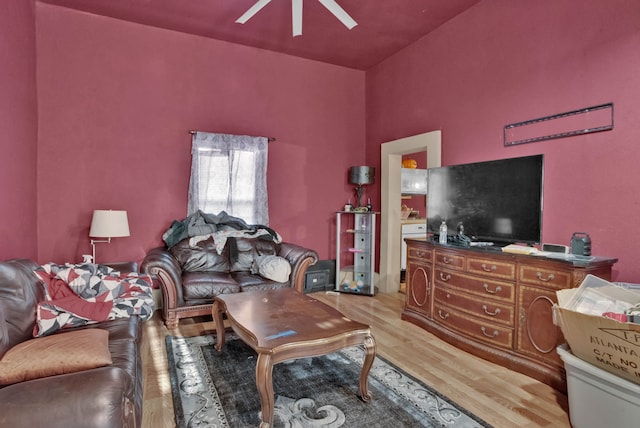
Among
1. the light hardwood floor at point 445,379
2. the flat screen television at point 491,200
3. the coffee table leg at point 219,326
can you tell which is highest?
the flat screen television at point 491,200

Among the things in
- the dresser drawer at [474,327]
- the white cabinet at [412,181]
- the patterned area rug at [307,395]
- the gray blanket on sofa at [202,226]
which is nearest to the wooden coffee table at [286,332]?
the patterned area rug at [307,395]

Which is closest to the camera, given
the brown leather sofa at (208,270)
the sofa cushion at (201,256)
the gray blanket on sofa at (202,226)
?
the brown leather sofa at (208,270)

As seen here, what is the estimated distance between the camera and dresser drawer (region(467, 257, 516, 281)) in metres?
2.70

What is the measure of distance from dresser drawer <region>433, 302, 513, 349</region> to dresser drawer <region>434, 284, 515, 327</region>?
42mm

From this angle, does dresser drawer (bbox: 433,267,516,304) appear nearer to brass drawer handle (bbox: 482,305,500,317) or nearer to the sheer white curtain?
brass drawer handle (bbox: 482,305,500,317)

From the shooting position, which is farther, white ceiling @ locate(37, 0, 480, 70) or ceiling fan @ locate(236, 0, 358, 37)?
white ceiling @ locate(37, 0, 480, 70)

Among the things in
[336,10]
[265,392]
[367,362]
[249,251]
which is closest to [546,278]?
[367,362]

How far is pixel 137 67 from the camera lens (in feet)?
13.3

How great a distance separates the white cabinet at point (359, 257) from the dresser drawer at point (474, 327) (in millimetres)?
1573

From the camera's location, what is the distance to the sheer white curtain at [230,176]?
4.33m

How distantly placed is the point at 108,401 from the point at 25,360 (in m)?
0.49

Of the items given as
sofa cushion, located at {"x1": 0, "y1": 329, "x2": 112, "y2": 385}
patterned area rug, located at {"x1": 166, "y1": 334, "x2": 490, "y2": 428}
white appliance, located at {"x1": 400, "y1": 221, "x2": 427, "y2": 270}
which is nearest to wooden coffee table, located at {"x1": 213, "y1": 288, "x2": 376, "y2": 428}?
patterned area rug, located at {"x1": 166, "y1": 334, "x2": 490, "y2": 428}

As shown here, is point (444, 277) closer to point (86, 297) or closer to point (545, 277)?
point (545, 277)

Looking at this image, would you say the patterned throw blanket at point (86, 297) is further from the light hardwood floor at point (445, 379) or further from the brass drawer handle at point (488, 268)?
the brass drawer handle at point (488, 268)
